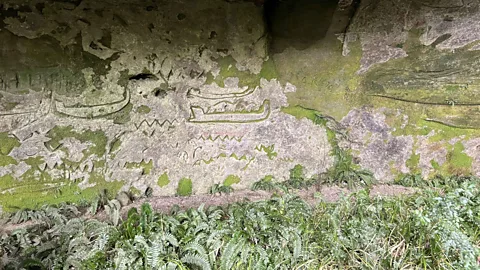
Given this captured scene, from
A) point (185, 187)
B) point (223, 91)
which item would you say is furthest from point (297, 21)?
point (185, 187)

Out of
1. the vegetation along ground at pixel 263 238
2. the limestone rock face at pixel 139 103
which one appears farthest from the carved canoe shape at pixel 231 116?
the vegetation along ground at pixel 263 238

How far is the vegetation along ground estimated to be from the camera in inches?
118

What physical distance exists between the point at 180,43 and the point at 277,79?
52.3 inches

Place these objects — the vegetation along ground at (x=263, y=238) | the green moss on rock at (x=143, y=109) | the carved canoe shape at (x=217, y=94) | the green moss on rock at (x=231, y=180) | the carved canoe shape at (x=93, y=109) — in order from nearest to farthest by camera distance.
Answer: the vegetation along ground at (x=263, y=238) < the carved canoe shape at (x=93, y=109) < the green moss on rock at (x=143, y=109) < the carved canoe shape at (x=217, y=94) < the green moss on rock at (x=231, y=180)

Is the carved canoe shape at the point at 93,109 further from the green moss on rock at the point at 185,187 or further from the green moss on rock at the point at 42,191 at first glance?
the green moss on rock at the point at 185,187

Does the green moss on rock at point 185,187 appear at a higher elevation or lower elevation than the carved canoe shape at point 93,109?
lower

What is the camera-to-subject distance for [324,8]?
4516 mm

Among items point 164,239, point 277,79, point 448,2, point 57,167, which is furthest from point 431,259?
point 57,167

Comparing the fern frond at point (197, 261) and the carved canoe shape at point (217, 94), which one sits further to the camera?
the carved canoe shape at point (217, 94)

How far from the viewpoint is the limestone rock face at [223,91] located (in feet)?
12.7

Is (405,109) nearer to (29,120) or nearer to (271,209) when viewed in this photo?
(271,209)

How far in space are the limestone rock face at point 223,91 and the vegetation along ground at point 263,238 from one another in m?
0.75

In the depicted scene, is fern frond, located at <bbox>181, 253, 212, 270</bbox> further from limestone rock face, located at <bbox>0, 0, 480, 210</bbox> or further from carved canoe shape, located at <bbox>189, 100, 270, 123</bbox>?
carved canoe shape, located at <bbox>189, 100, 270, 123</bbox>

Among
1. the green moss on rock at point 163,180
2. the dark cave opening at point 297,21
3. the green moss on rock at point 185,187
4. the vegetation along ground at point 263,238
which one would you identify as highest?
the dark cave opening at point 297,21
